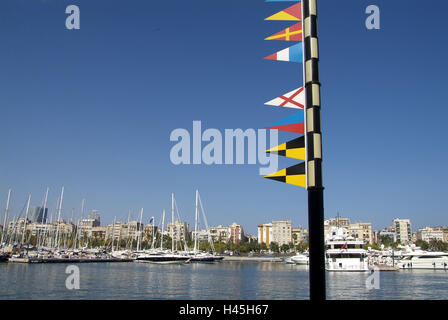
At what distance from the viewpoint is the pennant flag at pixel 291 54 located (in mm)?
4273

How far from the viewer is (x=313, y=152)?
12.6 ft

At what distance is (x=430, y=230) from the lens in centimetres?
18750

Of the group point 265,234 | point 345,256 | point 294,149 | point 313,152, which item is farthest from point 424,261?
point 265,234

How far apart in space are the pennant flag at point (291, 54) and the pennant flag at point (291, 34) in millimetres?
153

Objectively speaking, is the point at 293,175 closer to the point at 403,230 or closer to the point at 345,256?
the point at 345,256

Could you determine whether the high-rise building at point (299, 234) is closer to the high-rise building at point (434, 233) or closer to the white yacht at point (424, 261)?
the high-rise building at point (434, 233)

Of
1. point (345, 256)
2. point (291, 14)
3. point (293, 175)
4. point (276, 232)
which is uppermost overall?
point (291, 14)

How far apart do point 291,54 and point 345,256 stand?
6449cm

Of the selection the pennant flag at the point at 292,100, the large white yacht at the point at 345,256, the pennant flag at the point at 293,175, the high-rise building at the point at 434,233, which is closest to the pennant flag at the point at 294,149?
the pennant flag at the point at 293,175

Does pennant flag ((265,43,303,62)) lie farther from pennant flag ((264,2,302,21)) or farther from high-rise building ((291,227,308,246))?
high-rise building ((291,227,308,246))

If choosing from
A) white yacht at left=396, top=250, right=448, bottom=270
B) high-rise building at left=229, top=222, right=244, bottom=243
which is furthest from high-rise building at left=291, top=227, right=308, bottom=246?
white yacht at left=396, top=250, right=448, bottom=270

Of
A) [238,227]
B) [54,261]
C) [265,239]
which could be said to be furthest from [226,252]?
[54,261]
